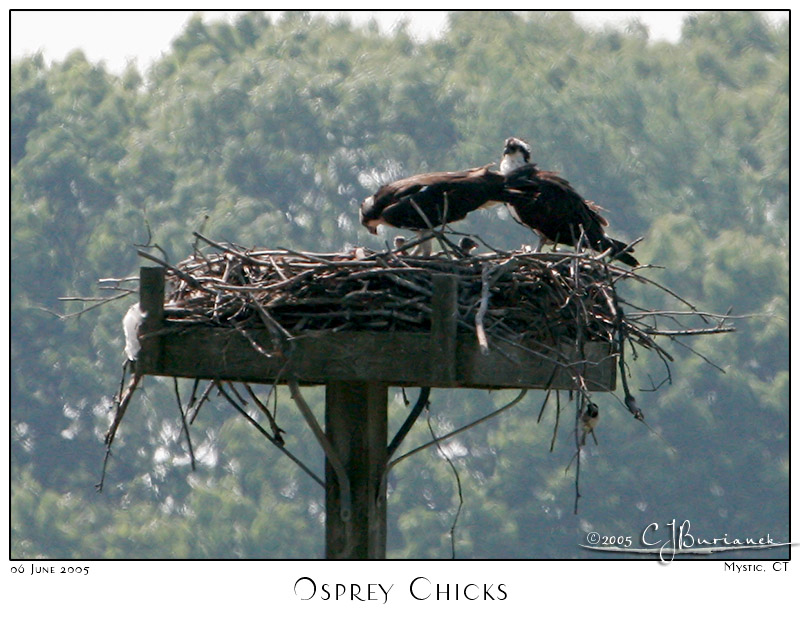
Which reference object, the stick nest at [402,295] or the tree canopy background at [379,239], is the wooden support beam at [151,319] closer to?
the stick nest at [402,295]

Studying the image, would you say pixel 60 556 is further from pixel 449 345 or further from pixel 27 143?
pixel 449 345

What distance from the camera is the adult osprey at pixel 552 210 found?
7.49 meters

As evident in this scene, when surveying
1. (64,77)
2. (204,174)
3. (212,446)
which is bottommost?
(212,446)

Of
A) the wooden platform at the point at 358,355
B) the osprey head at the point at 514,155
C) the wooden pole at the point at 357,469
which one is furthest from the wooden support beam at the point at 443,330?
the osprey head at the point at 514,155

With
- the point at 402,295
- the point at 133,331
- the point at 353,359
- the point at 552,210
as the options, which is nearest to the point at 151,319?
the point at 133,331

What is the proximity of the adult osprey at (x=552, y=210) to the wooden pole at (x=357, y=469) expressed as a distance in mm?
1658

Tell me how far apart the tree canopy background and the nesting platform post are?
14861mm

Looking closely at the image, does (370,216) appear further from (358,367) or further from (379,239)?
(379,239)

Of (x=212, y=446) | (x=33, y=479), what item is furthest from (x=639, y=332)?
(x=33, y=479)

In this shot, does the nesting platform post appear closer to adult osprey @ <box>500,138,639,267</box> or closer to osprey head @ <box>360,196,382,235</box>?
adult osprey @ <box>500,138,639,267</box>

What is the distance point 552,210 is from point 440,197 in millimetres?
554

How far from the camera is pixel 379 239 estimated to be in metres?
20.0

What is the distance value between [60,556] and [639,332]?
18.3m

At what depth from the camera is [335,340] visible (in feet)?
19.2
